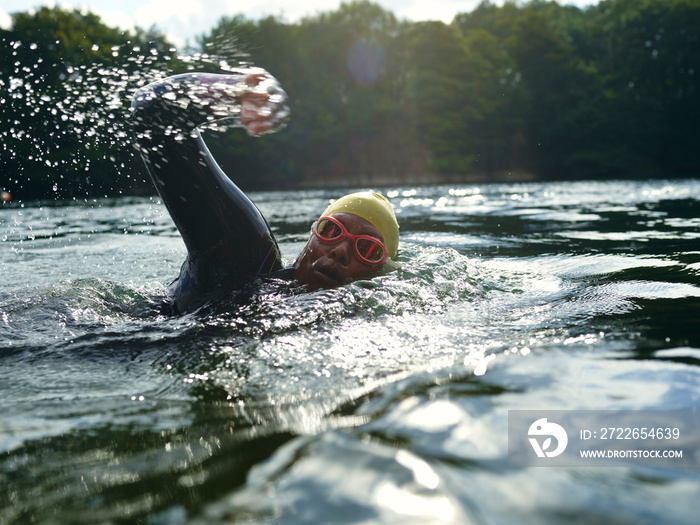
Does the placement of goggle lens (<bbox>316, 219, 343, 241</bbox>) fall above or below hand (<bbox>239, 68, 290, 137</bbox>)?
below

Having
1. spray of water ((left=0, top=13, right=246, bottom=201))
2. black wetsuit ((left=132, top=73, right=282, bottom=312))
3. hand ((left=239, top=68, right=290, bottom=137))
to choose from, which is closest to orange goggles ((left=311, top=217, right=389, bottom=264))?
black wetsuit ((left=132, top=73, right=282, bottom=312))

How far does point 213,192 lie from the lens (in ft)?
12.9

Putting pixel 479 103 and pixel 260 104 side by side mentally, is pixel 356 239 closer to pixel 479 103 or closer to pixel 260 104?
pixel 260 104

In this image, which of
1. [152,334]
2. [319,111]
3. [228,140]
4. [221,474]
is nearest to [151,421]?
[221,474]

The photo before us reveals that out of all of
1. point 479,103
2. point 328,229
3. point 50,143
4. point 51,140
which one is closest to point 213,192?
point 328,229

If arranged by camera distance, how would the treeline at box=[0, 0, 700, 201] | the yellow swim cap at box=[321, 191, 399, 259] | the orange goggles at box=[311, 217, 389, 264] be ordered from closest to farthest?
the orange goggles at box=[311, 217, 389, 264] < the yellow swim cap at box=[321, 191, 399, 259] < the treeline at box=[0, 0, 700, 201]

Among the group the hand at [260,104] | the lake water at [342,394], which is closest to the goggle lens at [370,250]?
the lake water at [342,394]

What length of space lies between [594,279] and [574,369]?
2.63 m

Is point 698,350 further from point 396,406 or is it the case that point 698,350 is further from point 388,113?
point 388,113

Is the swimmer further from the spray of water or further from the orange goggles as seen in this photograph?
the spray of water

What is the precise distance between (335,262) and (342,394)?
2.13m

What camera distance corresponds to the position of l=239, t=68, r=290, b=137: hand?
3781mm

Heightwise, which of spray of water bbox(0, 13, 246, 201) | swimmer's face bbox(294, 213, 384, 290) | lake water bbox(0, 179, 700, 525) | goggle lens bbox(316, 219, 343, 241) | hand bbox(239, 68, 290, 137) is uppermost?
spray of water bbox(0, 13, 246, 201)

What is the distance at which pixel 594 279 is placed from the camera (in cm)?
492
